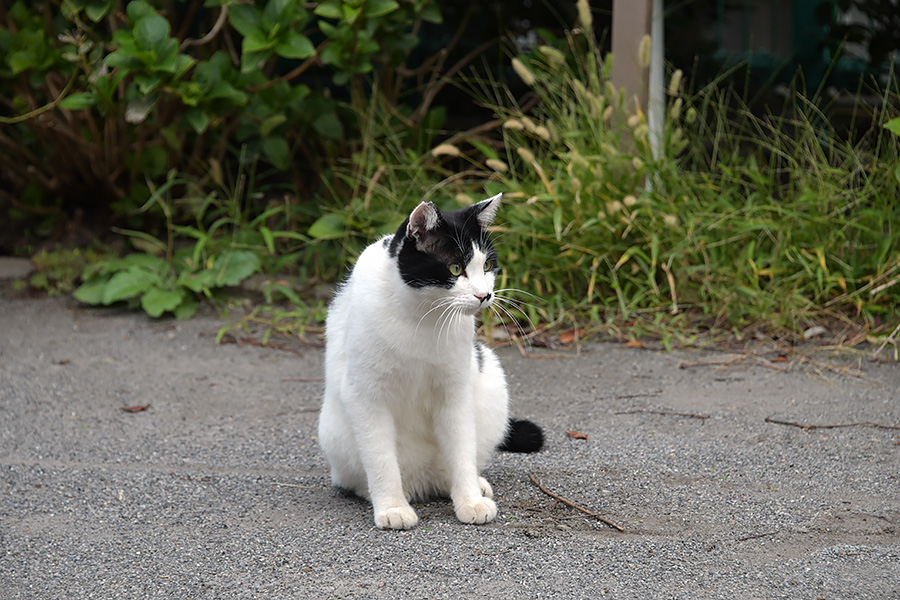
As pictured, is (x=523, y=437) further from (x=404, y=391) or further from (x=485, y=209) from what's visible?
(x=485, y=209)

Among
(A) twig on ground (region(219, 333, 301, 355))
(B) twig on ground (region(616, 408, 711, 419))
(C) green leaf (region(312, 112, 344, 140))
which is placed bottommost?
(A) twig on ground (region(219, 333, 301, 355))

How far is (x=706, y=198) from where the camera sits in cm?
487

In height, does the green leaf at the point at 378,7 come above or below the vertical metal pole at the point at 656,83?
above

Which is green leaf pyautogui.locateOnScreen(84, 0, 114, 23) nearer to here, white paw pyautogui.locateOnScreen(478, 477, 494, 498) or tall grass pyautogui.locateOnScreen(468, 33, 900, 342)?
tall grass pyautogui.locateOnScreen(468, 33, 900, 342)

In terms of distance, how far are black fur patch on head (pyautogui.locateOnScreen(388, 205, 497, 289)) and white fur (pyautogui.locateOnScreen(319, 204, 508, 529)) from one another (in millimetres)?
27

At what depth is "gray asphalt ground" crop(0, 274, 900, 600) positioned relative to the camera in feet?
7.30

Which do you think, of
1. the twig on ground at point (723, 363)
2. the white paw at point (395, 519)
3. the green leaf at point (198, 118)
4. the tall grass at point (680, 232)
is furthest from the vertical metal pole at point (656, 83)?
the white paw at point (395, 519)

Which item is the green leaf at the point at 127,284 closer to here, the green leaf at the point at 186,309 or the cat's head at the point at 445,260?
the green leaf at the point at 186,309

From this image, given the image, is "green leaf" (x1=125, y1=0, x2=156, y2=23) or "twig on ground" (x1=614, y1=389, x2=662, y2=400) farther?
"green leaf" (x1=125, y1=0, x2=156, y2=23)

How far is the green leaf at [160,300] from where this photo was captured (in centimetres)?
488

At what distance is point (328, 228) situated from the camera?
201 inches

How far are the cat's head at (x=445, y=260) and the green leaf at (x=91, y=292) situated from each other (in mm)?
3216

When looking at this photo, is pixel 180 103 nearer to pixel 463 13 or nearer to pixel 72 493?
pixel 463 13

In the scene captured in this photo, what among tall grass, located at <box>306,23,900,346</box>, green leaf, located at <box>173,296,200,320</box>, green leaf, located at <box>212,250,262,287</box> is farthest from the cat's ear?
green leaf, located at <box>173,296,200,320</box>
